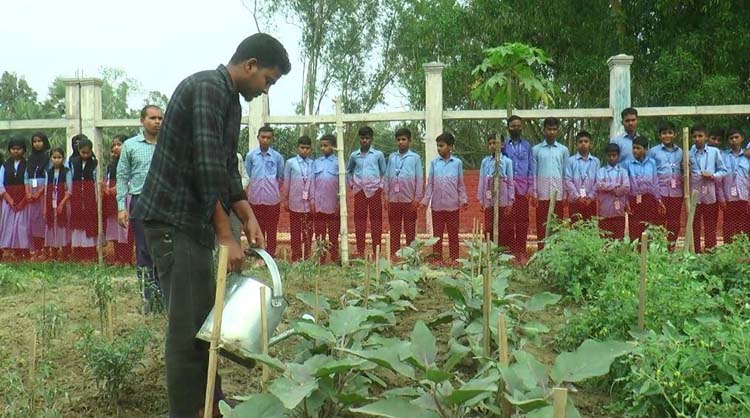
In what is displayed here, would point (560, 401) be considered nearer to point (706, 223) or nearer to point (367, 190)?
point (367, 190)

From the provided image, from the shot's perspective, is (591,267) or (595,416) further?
(591,267)

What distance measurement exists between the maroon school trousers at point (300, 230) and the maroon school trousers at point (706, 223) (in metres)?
4.03

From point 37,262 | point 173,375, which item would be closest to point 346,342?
point 173,375

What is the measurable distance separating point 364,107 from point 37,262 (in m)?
19.3

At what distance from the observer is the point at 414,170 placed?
867 centimetres

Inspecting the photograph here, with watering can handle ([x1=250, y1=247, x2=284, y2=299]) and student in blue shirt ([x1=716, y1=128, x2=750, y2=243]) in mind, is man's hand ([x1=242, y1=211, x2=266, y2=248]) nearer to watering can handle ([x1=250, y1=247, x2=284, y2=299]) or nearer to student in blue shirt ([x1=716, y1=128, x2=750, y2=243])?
watering can handle ([x1=250, y1=247, x2=284, y2=299])

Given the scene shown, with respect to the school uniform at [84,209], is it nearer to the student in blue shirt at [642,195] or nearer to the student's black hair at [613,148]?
the student's black hair at [613,148]

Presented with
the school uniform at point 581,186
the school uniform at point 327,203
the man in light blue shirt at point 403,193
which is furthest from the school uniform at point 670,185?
the school uniform at point 327,203

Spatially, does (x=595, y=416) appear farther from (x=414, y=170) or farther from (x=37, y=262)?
(x=37, y=262)

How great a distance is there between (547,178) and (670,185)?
123 cm

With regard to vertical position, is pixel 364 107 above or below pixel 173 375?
above

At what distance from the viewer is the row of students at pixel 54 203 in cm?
915

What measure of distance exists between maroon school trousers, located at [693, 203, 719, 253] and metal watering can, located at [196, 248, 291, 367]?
630 cm

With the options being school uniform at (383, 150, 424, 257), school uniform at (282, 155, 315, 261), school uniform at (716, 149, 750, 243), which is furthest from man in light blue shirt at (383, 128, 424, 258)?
school uniform at (716, 149, 750, 243)
